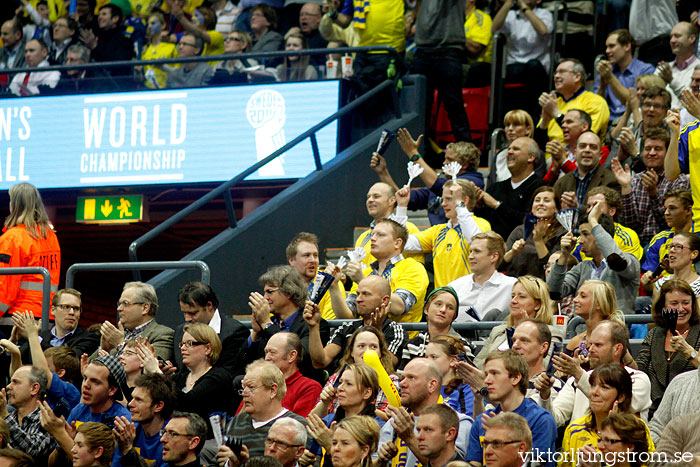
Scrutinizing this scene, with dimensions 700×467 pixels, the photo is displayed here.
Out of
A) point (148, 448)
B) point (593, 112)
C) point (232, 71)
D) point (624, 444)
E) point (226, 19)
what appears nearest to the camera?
point (624, 444)

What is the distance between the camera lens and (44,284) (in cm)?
985

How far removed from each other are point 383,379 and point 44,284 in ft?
11.3

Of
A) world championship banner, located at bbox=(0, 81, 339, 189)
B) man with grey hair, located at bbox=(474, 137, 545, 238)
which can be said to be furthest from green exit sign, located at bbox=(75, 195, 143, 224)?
man with grey hair, located at bbox=(474, 137, 545, 238)

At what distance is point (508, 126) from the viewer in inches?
464

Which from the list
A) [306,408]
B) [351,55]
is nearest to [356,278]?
[306,408]

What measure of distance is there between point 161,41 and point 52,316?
679 centimetres

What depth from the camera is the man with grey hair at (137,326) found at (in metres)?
9.12

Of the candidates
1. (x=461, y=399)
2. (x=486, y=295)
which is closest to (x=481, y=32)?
(x=486, y=295)

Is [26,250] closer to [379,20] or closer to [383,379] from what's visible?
[383,379]

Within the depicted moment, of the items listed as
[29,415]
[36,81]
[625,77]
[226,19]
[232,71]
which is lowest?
[29,415]

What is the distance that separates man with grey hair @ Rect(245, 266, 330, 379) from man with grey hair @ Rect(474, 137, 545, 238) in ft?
8.38

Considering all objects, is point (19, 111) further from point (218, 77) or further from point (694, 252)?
point (694, 252)

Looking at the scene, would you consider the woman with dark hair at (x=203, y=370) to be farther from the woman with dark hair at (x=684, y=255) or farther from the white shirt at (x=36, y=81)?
the white shirt at (x=36, y=81)

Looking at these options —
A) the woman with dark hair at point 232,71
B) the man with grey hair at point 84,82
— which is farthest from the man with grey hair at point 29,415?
the man with grey hair at point 84,82
